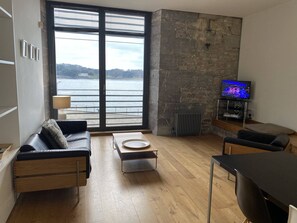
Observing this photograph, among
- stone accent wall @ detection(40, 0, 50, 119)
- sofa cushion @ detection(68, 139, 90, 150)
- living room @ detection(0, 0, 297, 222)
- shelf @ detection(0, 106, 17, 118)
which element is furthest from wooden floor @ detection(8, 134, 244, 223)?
stone accent wall @ detection(40, 0, 50, 119)

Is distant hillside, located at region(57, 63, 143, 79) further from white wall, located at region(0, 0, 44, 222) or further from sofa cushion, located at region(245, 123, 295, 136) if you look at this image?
sofa cushion, located at region(245, 123, 295, 136)

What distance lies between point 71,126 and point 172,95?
8.09ft

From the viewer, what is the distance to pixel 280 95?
4.46 m

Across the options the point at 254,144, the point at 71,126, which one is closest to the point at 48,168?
the point at 71,126

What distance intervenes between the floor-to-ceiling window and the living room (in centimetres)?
19

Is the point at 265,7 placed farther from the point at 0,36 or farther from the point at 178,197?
the point at 0,36

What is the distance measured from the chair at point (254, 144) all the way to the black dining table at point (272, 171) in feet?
2.83

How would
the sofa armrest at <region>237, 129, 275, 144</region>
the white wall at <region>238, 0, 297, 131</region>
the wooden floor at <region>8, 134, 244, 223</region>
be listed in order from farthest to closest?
1. the white wall at <region>238, 0, 297, 131</region>
2. the sofa armrest at <region>237, 129, 275, 144</region>
3. the wooden floor at <region>8, 134, 244, 223</region>

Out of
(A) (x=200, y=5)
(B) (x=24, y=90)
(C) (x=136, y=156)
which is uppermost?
(A) (x=200, y=5)

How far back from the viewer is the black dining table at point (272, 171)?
127 centimetres

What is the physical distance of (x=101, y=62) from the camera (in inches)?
204

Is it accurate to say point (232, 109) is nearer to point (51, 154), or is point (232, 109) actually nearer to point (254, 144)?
point (254, 144)

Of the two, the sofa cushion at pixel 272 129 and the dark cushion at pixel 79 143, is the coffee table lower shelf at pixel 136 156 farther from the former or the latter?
the sofa cushion at pixel 272 129

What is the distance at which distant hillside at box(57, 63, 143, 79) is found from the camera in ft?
16.5
